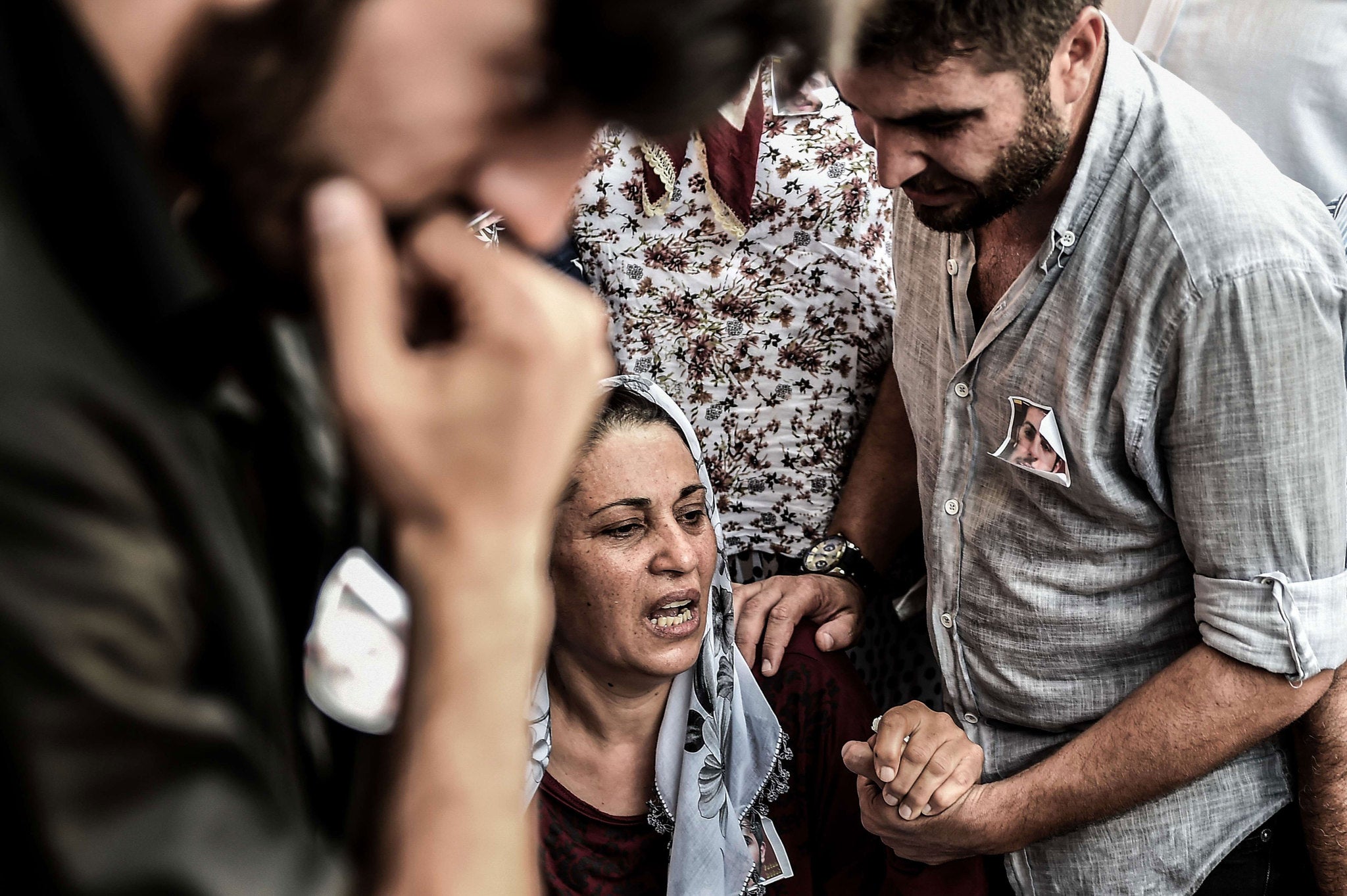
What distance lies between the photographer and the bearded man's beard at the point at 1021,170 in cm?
151

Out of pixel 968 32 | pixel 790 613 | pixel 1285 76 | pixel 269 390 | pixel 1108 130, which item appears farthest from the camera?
pixel 1285 76

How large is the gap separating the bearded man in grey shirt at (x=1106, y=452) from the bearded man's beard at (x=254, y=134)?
101cm

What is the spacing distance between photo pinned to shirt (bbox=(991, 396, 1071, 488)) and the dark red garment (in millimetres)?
691

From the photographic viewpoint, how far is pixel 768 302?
7.61 ft

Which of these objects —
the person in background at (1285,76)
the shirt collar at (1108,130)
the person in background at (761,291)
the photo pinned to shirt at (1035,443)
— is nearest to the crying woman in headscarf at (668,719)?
the person in background at (761,291)

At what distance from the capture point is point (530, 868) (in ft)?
1.97

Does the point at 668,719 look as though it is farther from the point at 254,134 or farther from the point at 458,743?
the point at 254,134

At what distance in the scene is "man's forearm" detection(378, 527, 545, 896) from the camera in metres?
0.54

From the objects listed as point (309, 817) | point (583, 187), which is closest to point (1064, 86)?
point (583, 187)

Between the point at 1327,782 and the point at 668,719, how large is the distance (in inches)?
43.5

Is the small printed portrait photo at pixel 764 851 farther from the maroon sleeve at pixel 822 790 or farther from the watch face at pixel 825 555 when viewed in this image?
the watch face at pixel 825 555

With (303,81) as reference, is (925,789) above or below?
below

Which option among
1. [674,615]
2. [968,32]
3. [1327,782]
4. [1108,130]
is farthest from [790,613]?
[968,32]

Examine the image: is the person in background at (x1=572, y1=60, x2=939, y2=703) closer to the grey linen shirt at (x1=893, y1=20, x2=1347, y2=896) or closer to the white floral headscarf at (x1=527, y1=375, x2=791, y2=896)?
the white floral headscarf at (x1=527, y1=375, x2=791, y2=896)
